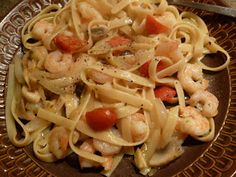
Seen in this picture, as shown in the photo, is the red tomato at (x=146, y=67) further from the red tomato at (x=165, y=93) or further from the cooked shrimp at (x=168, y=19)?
the cooked shrimp at (x=168, y=19)

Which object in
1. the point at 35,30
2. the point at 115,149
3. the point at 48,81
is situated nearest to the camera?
the point at 115,149

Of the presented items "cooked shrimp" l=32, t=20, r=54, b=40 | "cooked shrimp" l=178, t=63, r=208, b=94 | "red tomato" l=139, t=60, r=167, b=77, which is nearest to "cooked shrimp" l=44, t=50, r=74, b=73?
"cooked shrimp" l=32, t=20, r=54, b=40

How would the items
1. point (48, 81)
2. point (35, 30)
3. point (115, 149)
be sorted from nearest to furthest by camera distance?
point (115, 149)
point (48, 81)
point (35, 30)

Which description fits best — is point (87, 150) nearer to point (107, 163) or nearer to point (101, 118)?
point (107, 163)

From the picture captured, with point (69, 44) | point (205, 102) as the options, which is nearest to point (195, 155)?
point (205, 102)

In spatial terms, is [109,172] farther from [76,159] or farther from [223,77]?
[223,77]

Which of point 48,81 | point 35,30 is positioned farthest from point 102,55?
point 35,30
